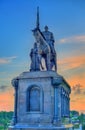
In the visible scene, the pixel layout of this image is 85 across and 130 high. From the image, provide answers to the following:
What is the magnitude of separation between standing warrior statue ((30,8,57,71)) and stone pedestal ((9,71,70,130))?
125cm

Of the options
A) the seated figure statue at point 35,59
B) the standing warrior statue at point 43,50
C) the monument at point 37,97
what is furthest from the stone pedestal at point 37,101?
the standing warrior statue at point 43,50

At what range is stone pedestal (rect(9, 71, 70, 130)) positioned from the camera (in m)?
24.4

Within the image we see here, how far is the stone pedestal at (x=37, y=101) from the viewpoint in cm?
2436

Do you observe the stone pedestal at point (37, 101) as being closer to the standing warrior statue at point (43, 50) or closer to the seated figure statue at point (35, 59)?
the seated figure statue at point (35, 59)

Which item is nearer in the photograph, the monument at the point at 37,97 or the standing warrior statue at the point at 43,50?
the monument at the point at 37,97

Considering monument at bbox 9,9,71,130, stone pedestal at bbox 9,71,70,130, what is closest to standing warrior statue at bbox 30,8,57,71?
monument at bbox 9,9,71,130

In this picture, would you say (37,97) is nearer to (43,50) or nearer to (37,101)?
(37,101)

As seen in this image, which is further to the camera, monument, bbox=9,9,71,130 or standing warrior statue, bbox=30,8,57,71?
standing warrior statue, bbox=30,8,57,71

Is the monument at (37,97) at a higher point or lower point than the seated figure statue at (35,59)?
lower

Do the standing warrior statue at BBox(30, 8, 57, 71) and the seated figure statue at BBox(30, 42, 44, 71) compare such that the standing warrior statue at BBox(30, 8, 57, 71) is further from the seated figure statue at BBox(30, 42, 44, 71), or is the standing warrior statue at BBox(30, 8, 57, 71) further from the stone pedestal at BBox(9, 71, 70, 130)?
the stone pedestal at BBox(9, 71, 70, 130)

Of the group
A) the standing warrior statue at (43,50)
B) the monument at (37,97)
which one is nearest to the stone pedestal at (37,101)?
the monument at (37,97)

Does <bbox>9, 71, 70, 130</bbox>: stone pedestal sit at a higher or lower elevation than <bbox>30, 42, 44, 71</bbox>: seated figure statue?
lower

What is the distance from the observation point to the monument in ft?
80.0

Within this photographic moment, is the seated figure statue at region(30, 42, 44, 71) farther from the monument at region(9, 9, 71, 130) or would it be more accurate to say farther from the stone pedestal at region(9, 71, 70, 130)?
the stone pedestal at region(9, 71, 70, 130)
